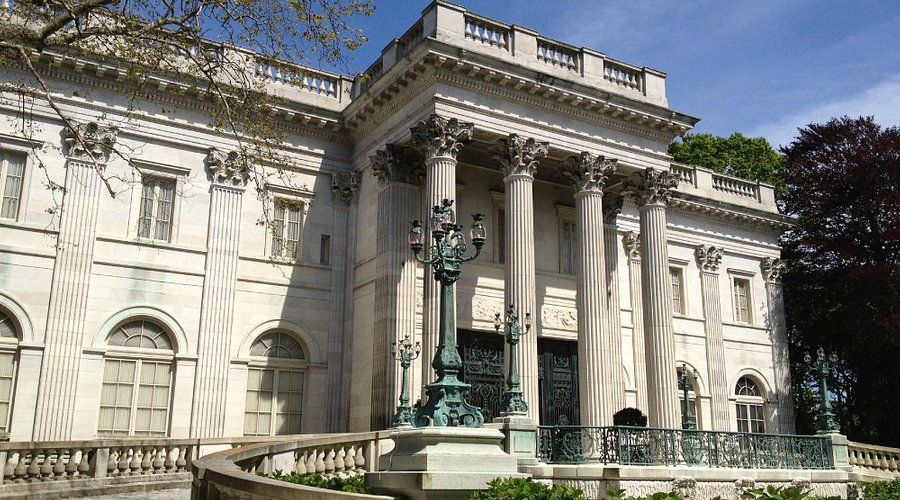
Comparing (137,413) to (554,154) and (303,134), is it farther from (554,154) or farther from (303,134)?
(554,154)

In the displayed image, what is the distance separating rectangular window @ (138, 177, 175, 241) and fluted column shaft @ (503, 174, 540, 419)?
9158 mm

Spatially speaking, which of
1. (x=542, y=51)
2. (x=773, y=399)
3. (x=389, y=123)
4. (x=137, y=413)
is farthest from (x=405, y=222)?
(x=773, y=399)

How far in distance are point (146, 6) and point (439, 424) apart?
762 centimetres

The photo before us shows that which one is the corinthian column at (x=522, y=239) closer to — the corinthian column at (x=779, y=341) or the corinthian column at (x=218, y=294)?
the corinthian column at (x=218, y=294)

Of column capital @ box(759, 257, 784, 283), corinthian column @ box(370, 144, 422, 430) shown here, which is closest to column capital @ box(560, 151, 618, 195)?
corinthian column @ box(370, 144, 422, 430)

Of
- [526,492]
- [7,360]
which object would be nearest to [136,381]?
[7,360]

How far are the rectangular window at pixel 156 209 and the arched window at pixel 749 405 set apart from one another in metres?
21.7

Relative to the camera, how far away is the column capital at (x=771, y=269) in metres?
33.9

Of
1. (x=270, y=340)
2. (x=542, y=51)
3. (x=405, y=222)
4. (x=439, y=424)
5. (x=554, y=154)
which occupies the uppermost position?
(x=542, y=51)

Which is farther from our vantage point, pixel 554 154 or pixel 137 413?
pixel 554 154

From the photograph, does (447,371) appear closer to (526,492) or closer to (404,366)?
(526,492)

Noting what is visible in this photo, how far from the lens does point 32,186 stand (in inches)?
811

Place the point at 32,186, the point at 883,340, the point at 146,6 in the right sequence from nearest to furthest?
the point at 146,6
the point at 32,186
the point at 883,340

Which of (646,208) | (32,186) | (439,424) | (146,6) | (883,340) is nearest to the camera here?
(439,424)
